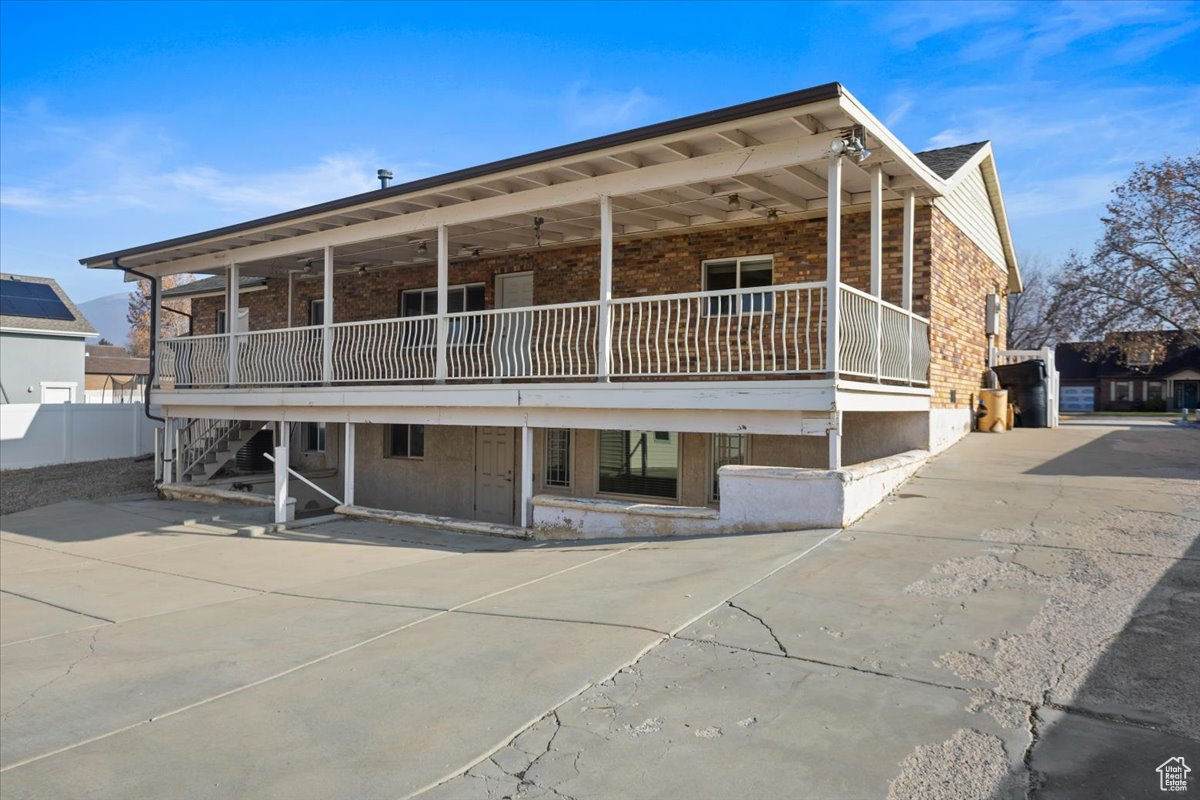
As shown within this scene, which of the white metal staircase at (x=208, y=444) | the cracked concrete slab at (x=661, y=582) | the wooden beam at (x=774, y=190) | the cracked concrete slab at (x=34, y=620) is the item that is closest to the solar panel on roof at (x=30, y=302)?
the white metal staircase at (x=208, y=444)

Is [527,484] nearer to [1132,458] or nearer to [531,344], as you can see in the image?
[531,344]

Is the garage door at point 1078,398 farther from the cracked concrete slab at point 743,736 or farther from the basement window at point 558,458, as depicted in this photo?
the cracked concrete slab at point 743,736

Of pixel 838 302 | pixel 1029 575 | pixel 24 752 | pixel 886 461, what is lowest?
pixel 24 752

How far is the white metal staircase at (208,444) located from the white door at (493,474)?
4475 millimetres

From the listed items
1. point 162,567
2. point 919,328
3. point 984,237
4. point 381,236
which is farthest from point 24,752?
point 984,237

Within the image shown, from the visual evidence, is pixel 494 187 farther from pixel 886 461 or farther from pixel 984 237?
pixel 984 237

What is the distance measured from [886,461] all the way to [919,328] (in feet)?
8.65

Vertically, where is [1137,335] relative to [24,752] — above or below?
above

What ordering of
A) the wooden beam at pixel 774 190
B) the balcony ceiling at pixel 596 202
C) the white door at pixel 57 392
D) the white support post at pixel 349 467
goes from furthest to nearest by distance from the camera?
the white door at pixel 57 392
the white support post at pixel 349 467
the wooden beam at pixel 774 190
the balcony ceiling at pixel 596 202

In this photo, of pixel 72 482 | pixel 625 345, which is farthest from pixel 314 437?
pixel 625 345

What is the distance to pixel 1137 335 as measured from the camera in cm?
2736

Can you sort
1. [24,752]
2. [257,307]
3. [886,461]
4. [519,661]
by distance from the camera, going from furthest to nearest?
[257,307] → [886,461] → [519,661] → [24,752]

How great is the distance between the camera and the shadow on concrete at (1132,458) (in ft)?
31.3

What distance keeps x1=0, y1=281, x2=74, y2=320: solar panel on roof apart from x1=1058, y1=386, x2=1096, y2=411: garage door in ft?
Result: 172
